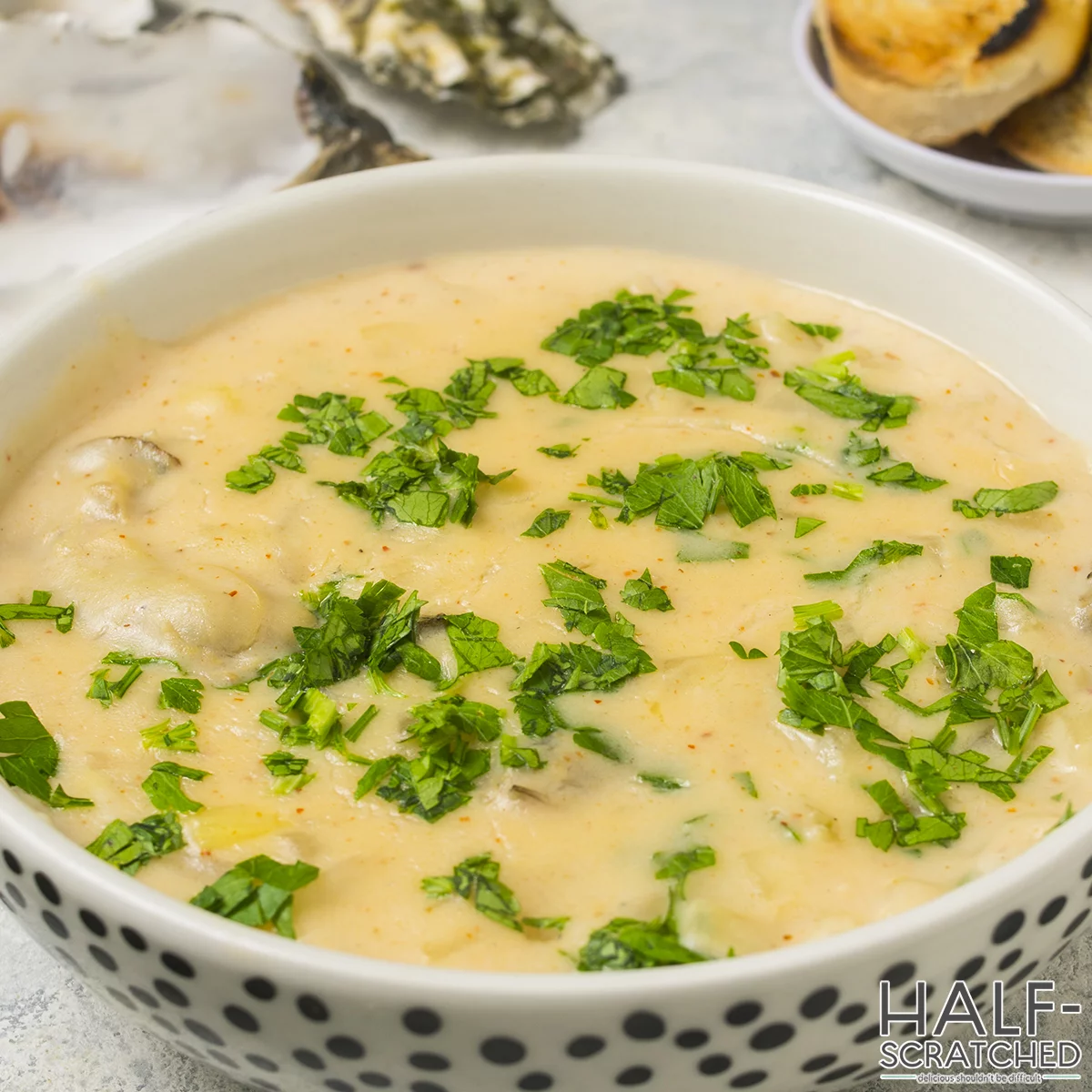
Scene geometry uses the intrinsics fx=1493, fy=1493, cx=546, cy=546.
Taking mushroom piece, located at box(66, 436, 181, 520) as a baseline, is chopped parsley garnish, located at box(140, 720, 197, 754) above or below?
above

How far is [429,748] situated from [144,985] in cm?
60

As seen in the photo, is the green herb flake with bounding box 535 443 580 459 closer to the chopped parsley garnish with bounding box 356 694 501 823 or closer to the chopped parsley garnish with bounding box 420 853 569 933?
the chopped parsley garnish with bounding box 356 694 501 823

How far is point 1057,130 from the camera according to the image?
4918 mm

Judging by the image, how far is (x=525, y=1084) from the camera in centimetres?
207

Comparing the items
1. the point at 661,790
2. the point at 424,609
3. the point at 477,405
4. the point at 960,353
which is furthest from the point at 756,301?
the point at 661,790

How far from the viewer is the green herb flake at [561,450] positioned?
3283 millimetres

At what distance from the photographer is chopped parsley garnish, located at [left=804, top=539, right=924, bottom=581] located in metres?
2.95

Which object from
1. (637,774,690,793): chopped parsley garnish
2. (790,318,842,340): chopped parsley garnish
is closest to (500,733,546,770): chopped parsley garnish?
(637,774,690,793): chopped parsley garnish

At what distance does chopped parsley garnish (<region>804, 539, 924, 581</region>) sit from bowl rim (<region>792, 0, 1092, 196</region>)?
2126 millimetres

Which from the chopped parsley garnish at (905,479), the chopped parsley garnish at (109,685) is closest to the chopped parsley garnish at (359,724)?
the chopped parsley garnish at (109,685)

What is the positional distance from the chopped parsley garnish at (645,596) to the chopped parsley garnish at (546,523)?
0.23 meters

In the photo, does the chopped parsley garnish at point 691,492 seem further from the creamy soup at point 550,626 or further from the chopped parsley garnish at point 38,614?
the chopped parsley garnish at point 38,614

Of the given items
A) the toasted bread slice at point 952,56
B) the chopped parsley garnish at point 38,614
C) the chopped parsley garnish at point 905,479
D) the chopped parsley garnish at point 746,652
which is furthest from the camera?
the toasted bread slice at point 952,56

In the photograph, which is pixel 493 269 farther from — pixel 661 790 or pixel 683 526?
pixel 661 790
